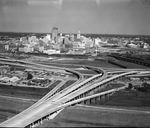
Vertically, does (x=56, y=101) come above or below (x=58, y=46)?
below

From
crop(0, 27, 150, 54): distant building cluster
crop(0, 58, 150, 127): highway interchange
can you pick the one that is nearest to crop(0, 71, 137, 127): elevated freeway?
crop(0, 58, 150, 127): highway interchange

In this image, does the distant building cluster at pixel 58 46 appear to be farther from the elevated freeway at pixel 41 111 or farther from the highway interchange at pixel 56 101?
the elevated freeway at pixel 41 111

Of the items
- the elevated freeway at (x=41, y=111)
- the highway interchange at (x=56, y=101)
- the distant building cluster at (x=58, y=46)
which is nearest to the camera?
the elevated freeway at (x=41, y=111)

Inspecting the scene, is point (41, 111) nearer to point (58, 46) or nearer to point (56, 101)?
point (56, 101)

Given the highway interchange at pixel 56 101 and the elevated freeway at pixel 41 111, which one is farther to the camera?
the highway interchange at pixel 56 101

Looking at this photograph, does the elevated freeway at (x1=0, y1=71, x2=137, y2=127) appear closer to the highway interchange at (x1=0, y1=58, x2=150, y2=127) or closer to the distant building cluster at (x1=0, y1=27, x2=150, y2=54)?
the highway interchange at (x1=0, y1=58, x2=150, y2=127)

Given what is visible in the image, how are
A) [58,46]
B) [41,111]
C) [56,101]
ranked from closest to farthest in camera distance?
[41,111], [56,101], [58,46]

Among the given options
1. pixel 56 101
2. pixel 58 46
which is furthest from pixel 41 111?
pixel 58 46

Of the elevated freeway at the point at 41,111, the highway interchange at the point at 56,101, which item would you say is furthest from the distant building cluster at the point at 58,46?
the elevated freeway at the point at 41,111

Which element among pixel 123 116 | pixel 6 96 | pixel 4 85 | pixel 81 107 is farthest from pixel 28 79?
pixel 123 116

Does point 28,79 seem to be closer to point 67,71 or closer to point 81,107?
point 67,71

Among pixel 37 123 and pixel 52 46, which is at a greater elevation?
pixel 52 46
